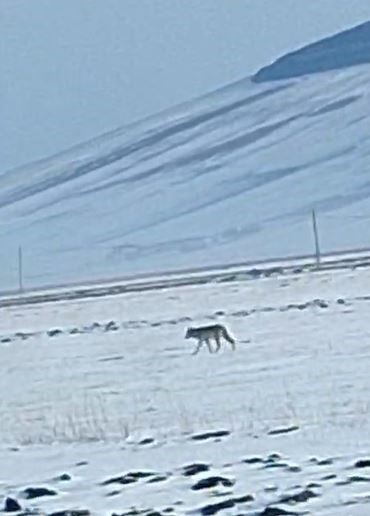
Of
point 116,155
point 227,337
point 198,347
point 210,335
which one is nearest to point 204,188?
point 116,155

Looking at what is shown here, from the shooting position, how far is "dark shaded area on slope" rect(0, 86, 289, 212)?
103750 millimetres

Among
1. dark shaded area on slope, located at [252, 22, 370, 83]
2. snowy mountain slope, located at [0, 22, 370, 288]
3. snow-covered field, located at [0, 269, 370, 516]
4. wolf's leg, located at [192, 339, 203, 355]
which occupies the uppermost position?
dark shaded area on slope, located at [252, 22, 370, 83]

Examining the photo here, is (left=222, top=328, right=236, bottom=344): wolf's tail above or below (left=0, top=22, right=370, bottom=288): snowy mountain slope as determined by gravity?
below

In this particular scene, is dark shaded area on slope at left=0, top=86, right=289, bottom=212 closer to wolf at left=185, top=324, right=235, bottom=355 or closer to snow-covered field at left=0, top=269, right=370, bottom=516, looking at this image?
snow-covered field at left=0, top=269, right=370, bottom=516

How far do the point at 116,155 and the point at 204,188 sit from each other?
12678 mm

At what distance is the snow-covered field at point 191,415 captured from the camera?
8602 mm

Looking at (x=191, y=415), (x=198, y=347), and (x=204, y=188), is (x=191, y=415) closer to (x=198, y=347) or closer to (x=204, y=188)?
(x=198, y=347)

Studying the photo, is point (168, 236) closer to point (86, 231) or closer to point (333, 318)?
point (86, 231)

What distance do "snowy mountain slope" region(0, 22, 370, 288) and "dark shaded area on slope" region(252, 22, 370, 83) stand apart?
1807mm

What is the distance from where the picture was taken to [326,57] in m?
122

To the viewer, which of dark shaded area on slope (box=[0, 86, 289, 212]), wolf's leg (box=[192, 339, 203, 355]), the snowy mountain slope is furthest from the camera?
dark shaded area on slope (box=[0, 86, 289, 212])

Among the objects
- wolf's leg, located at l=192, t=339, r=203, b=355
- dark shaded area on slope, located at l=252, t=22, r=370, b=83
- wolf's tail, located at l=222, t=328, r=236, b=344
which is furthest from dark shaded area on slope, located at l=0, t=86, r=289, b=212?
wolf's leg, located at l=192, t=339, r=203, b=355

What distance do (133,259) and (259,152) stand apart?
728 inches

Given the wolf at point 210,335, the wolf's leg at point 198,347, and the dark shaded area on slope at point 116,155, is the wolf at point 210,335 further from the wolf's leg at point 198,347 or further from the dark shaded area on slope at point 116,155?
the dark shaded area on slope at point 116,155
